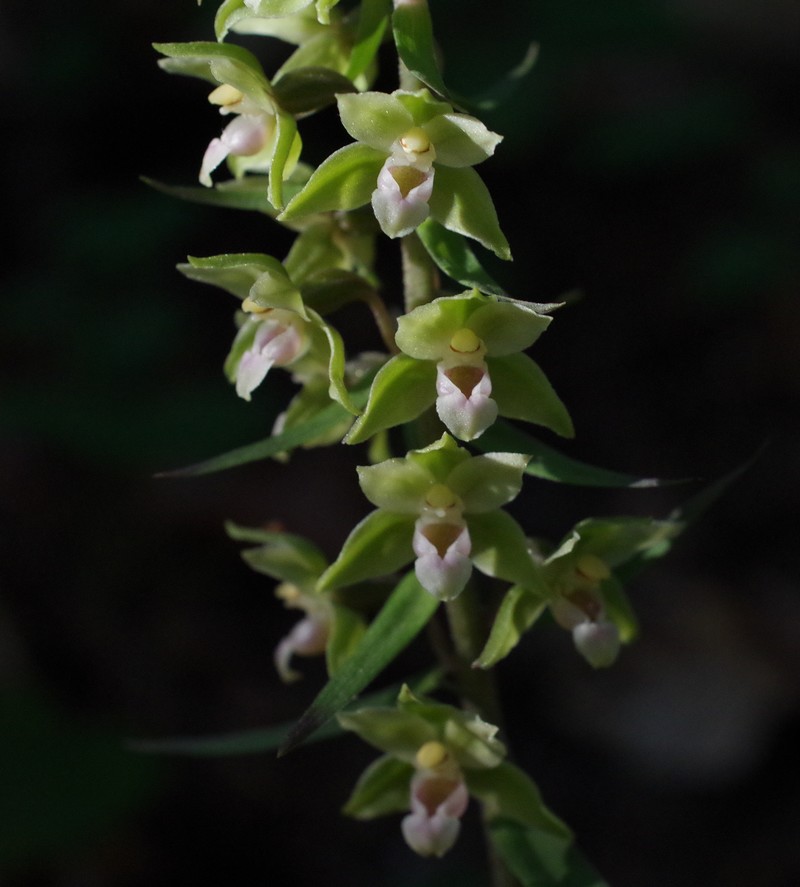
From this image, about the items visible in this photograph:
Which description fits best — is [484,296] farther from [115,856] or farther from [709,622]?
[709,622]

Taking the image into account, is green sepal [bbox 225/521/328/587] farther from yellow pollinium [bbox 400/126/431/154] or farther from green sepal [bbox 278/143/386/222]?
yellow pollinium [bbox 400/126/431/154]

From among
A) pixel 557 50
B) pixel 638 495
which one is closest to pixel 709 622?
pixel 638 495

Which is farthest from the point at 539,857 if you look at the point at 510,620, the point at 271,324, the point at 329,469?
the point at 329,469

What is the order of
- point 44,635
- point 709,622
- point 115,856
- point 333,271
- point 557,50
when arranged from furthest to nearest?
point 557,50 < point 709,622 < point 44,635 < point 115,856 < point 333,271

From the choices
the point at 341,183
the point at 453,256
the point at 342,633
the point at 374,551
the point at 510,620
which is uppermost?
the point at 341,183

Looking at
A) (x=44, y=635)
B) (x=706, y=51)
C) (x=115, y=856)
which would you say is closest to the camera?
(x=115, y=856)

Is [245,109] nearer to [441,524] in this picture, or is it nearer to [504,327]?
[504,327]

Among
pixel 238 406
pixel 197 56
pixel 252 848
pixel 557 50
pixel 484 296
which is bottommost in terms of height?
pixel 252 848

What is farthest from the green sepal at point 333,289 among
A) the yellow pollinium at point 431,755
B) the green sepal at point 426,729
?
the yellow pollinium at point 431,755
